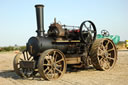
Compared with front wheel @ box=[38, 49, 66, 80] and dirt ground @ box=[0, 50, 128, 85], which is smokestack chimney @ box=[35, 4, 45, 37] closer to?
front wheel @ box=[38, 49, 66, 80]

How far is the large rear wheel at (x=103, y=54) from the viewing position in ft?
30.3

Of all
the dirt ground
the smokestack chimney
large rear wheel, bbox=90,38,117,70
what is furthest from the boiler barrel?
large rear wheel, bbox=90,38,117,70

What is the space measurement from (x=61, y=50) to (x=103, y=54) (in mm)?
2263

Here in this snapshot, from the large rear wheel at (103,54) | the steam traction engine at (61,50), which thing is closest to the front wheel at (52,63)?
the steam traction engine at (61,50)

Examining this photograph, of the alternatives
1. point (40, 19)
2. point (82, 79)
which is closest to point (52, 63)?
point (82, 79)

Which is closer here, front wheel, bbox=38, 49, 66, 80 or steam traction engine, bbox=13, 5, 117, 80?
front wheel, bbox=38, 49, 66, 80

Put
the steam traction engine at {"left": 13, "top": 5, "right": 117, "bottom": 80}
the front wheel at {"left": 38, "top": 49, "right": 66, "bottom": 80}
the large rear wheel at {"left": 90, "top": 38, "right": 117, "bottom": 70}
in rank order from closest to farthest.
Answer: the front wheel at {"left": 38, "top": 49, "right": 66, "bottom": 80} < the steam traction engine at {"left": 13, "top": 5, "right": 117, "bottom": 80} < the large rear wheel at {"left": 90, "top": 38, "right": 117, "bottom": 70}

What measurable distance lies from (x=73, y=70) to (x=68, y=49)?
4.49 feet

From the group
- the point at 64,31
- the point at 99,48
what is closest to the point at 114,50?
the point at 99,48

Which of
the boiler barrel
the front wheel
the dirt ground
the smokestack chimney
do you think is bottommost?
the dirt ground

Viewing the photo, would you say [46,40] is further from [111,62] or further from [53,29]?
[111,62]

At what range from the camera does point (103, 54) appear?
31.8ft

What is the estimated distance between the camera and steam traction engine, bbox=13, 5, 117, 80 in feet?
25.9

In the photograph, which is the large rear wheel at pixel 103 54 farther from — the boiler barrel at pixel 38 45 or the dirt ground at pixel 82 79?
the boiler barrel at pixel 38 45
